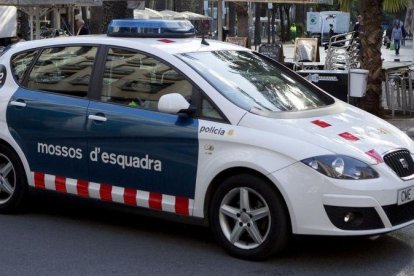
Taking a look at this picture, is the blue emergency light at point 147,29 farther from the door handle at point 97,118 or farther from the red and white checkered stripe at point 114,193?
the red and white checkered stripe at point 114,193

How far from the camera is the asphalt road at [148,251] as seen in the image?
5484mm

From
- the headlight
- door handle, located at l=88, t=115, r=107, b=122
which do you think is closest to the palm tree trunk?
door handle, located at l=88, t=115, r=107, b=122

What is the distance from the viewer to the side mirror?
5.78 metres

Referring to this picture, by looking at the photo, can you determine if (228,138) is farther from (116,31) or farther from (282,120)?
(116,31)

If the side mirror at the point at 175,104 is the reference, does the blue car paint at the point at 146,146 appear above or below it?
below

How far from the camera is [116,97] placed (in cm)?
629

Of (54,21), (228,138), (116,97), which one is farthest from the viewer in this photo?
(54,21)

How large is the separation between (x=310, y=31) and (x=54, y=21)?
2578cm

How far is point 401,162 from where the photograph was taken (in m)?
5.60

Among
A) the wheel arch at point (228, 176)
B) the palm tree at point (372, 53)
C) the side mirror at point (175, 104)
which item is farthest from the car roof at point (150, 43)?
the palm tree at point (372, 53)

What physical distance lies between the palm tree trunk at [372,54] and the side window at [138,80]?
8.09 m

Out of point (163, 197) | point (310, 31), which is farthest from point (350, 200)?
point (310, 31)

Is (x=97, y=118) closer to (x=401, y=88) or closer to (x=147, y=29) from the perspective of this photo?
(x=147, y=29)

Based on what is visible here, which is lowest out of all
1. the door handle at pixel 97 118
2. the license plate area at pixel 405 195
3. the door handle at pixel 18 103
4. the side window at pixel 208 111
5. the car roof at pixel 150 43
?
the license plate area at pixel 405 195
